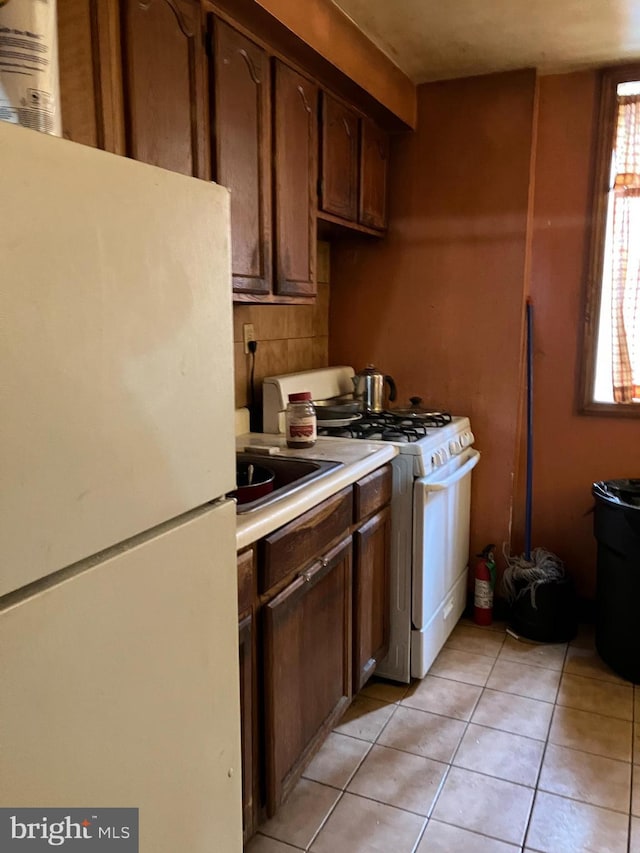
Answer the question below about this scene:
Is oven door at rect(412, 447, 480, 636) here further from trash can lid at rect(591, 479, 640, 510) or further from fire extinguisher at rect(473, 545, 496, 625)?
trash can lid at rect(591, 479, 640, 510)

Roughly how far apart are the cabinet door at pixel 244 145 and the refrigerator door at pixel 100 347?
3.21 feet

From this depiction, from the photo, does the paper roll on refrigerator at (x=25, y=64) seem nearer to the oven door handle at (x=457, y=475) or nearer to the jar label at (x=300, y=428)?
the jar label at (x=300, y=428)

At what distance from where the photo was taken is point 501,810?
1.78 m

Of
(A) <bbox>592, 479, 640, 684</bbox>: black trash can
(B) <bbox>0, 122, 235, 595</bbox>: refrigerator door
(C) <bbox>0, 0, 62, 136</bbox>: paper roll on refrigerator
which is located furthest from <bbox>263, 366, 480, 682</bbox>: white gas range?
(C) <bbox>0, 0, 62, 136</bbox>: paper roll on refrigerator

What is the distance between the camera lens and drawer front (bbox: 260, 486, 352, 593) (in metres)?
1.52

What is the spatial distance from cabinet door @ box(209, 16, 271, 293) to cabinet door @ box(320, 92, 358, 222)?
38 cm

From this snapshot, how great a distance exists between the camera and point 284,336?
275 centimetres

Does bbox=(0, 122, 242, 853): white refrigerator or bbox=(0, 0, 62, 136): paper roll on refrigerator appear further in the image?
bbox=(0, 0, 62, 136): paper roll on refrigerator

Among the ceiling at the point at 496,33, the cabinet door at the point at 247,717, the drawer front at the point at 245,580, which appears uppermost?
the ceiling at the point at 496,33

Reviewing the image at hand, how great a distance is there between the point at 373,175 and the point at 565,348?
1127mm

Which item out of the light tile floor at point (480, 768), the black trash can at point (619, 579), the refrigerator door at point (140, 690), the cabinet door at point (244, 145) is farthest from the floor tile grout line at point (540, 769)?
the cabinet door at point (244, 145)

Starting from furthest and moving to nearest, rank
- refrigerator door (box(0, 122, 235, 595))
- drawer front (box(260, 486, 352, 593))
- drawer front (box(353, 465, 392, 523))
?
drawer front (box(353, 465, 392, 523))
drawer front (box(260, 486, 352, 593))
refrigerator door (box(0, 122, 235, 595))

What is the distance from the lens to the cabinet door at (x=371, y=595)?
2037mm

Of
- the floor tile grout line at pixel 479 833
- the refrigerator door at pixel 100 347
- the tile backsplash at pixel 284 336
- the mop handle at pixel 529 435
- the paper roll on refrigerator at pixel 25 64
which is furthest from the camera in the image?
the mop handle at pixel 529 435
